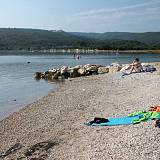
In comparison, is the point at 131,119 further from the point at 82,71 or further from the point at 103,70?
the point at 82,71

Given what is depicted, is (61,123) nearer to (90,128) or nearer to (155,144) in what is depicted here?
(90,128)

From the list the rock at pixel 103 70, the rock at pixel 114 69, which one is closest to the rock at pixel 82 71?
the rock at pixel 103 70

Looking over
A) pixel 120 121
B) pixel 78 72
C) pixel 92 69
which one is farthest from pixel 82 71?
pixel 120 121

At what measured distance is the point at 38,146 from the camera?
14.4 metres

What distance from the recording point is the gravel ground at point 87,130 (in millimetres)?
12094

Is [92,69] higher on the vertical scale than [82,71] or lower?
higher

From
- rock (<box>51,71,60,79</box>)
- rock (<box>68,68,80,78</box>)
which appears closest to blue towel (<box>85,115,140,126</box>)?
rock (<box>68,68,80,78</box>)

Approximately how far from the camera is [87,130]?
15383 millimetres

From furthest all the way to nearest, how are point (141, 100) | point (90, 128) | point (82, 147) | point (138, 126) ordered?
1. point (141, 100)
2. point (90, 128)
3. point (138, 126)
4. point (82, 147)

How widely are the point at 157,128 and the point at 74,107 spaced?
8.82 metres

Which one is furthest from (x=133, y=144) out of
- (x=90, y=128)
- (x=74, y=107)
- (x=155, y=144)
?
(x=74, y=107)

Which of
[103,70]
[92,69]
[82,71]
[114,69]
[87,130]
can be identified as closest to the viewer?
[87,130]

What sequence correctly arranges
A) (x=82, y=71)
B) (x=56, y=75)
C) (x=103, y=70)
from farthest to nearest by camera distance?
(x=56, y=75), (x=82, y=71), (x=103, y=70)

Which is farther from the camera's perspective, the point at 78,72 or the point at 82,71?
the point at 78,72
